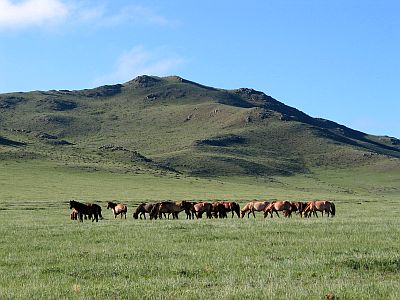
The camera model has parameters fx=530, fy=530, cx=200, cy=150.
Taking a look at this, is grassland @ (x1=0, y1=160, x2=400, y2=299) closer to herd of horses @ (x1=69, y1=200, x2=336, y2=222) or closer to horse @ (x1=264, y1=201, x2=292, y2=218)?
herd of horses @ (x1=69, y1=200, x2=336, y2=222)

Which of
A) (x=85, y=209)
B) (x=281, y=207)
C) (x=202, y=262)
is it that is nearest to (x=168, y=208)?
(x=85, y=209)

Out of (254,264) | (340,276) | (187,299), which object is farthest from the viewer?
(254,264)

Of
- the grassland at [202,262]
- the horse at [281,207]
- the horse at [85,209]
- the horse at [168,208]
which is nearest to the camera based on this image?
the grassland at [202,262]

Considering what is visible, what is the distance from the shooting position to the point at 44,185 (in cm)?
7862

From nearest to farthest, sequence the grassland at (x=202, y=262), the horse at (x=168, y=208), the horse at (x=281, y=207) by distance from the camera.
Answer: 1. the grassland at (x=202, y=262)
2. the horse at (x=168, y=208)
3. the horse at (x=281, y=207)

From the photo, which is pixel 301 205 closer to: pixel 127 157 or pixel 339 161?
pixel 127 157

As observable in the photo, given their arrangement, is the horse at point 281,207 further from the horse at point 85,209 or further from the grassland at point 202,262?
the horse at point 85,209

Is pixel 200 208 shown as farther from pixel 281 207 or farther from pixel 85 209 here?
pixel 85 209

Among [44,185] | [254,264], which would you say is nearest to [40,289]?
[254,264]

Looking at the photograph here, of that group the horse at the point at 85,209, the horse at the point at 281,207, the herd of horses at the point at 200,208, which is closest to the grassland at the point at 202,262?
the horse at the point at 85,209

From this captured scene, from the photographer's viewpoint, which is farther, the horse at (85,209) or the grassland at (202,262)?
the horse at (85,209)

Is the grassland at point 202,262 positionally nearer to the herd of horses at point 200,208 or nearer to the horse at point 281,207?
the herd of horses at point 200,208

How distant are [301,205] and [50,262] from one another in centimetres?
2386

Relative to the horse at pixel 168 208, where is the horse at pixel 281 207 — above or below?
above
